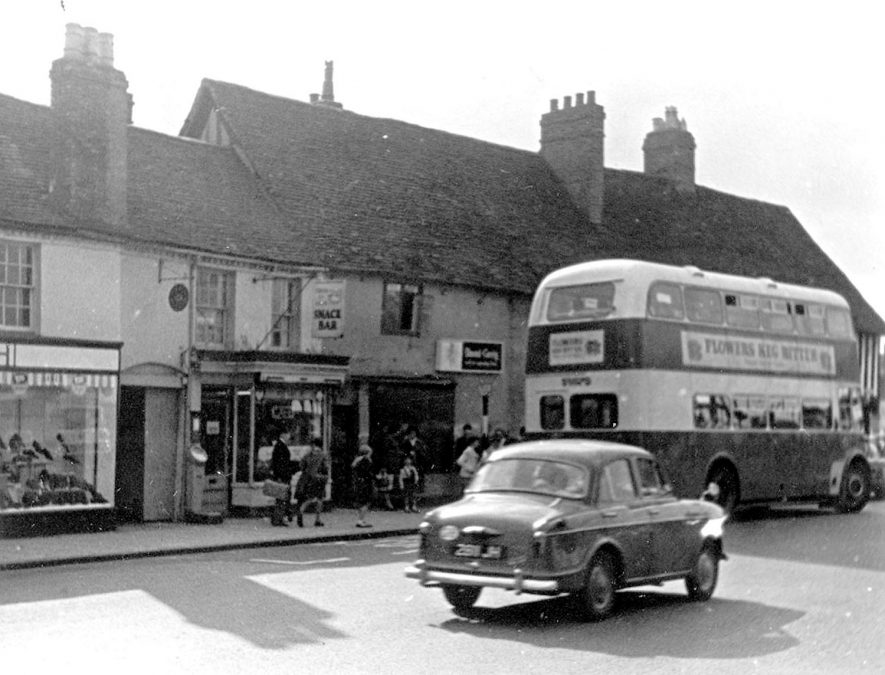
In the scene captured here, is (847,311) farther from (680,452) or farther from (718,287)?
(680,452)

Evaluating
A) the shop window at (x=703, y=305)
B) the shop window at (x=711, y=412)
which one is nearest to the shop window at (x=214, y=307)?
the shop window at (x=703, y=305)

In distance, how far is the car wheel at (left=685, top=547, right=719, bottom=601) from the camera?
1305 cm

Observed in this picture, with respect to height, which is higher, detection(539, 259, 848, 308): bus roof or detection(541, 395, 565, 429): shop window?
detection(539, 259, 848, 308): bus roof

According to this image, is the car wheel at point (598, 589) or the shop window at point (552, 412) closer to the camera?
the car wheel at point (598, 589)

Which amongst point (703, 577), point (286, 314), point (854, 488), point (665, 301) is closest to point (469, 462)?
point (286, 314)

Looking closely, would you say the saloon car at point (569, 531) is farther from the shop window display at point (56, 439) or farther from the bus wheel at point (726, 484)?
the shop window display at point (56, 439)

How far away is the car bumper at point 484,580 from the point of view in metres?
11.1

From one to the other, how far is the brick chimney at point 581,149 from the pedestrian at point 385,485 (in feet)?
45.5

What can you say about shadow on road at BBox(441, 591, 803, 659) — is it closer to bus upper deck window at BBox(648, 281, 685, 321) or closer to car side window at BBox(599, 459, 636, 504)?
car side window at BBox(599, 459, 636, 504)

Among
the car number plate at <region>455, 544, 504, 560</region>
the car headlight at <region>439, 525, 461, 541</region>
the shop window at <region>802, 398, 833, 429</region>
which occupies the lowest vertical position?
the car number plate at <region>455, 544, 504, 560</region>

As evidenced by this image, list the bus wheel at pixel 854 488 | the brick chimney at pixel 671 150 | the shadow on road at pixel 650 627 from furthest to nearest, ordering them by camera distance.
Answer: the brick chimney at pixel 671 150, the bus wheel at pixel 854 488, the shadow on road at pixel 650 627

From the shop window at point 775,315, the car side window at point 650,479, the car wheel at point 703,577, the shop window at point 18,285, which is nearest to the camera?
the car side window at point 650,479

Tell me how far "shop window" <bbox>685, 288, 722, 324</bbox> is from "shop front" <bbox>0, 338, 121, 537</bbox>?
33.3 ft

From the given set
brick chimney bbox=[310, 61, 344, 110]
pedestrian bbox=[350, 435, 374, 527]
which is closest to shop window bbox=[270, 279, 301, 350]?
pedestrian bbox=[350, 435, 374, 527]
